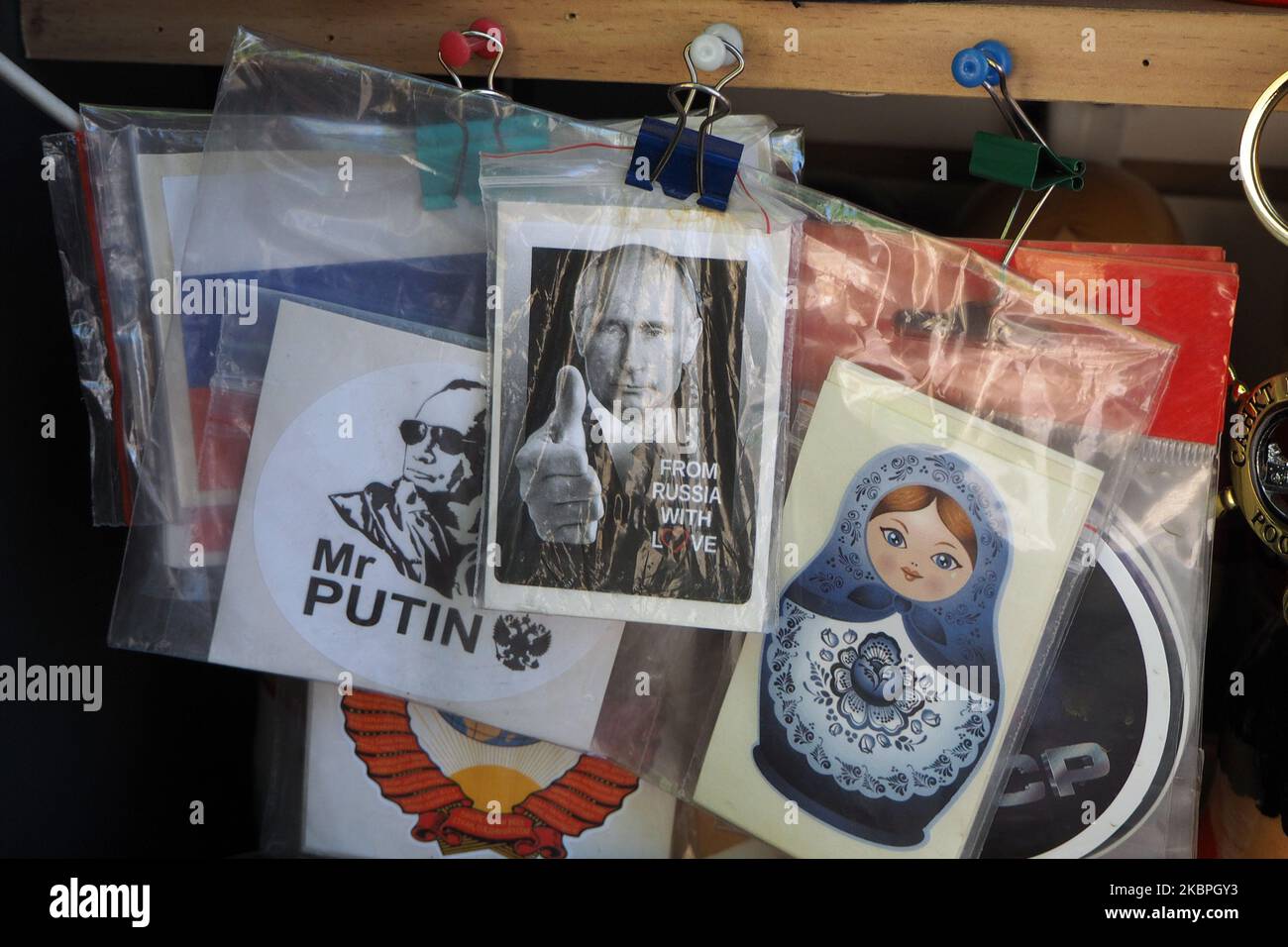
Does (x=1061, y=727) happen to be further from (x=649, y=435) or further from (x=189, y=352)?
(x=189, y=352)

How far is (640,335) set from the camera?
0.58 metres

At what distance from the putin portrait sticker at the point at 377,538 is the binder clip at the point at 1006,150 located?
1.01 feet

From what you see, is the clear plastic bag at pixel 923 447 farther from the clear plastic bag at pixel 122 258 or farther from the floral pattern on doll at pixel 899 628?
the clear plastic bag at pixel 122 258

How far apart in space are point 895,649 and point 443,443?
29cm

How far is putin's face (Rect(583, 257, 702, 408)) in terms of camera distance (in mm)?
575

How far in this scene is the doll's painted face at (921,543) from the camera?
0.60 meters

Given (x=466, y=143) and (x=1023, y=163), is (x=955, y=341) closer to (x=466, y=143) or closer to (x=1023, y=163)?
(x=1023, y=163)

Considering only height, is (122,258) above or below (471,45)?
below

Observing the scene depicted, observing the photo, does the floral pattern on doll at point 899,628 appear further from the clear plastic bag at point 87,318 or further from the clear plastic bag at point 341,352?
the clear plastic bag at point 87,318

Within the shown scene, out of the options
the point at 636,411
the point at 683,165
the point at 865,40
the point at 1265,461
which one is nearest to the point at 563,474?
the point at 636,411

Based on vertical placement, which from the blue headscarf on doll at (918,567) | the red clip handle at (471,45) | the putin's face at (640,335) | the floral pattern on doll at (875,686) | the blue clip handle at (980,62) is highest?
the red clip handle at (471,45)

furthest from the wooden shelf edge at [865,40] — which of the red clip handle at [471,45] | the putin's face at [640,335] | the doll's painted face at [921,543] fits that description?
the doll's painted face at [921,543]

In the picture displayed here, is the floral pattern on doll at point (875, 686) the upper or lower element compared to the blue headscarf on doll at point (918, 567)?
lower
